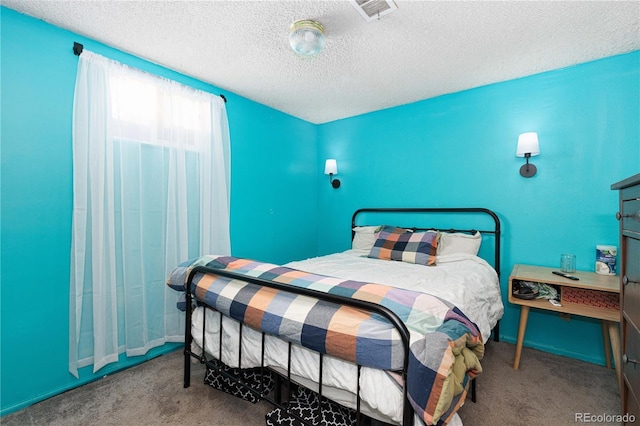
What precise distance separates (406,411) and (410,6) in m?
1.94

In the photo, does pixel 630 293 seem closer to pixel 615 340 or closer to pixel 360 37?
pixel 615 340

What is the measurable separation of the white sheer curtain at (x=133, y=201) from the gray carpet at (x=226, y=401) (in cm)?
21

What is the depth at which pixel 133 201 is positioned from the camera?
2.06 m

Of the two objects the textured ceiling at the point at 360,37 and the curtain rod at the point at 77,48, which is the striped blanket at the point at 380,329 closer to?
the textured ceiling at the point at 360,37

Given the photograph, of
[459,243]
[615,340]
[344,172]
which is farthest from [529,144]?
[344,172]

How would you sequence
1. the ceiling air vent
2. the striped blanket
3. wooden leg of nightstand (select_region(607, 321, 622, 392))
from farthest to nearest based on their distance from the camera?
wooden leg of nightstand (select_region(607, 321, 622, 392)) < the ceiling air vent < the striped blanket

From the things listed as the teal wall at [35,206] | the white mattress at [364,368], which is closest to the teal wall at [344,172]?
the teal wall at [35,206]

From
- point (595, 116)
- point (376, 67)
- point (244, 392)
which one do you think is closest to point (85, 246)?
point (244, 392)

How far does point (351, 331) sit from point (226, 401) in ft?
3.70

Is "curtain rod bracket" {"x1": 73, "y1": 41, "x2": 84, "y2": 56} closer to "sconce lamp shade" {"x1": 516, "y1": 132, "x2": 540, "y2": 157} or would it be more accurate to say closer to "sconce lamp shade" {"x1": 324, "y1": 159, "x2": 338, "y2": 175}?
"sconce lamp shade" {"x1": 324, "y1": 159, "x2": 338, "y2": 175}

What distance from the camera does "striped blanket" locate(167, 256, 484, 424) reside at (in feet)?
2.98

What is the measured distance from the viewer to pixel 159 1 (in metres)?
1.56

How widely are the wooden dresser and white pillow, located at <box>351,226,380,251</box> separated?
1.85 m

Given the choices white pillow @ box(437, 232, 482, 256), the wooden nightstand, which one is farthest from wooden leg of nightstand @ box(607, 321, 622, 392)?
white pillow @ box(437, 232, 482, 256)
